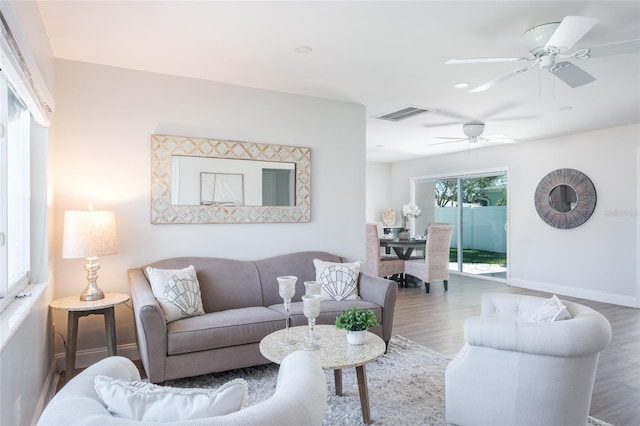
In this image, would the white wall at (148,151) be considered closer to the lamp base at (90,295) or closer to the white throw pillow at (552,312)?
the lamp base at (90,295)

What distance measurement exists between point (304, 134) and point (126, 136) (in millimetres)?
1723

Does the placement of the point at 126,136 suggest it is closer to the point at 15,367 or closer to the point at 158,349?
the point at 158,349

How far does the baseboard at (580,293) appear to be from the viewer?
17.6 feet

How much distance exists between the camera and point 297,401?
1054mm

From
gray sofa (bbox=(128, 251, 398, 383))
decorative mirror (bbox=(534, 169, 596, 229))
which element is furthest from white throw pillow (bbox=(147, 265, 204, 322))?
decorative mirror (bbox=(534, 169, 596, 229))

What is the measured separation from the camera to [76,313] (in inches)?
111

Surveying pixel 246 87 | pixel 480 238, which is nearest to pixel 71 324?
pixel 246 87

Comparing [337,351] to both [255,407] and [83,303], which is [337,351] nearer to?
[255,407]

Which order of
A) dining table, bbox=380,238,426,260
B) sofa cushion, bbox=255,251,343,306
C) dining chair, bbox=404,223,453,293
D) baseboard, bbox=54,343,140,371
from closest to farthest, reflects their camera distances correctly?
baseboard, bbox=54,343,140,371
sofa cushion, bbox=255,251,343,306
dining chair, bbox=404,223,453,293
dining table, bbox=380,238,426,260

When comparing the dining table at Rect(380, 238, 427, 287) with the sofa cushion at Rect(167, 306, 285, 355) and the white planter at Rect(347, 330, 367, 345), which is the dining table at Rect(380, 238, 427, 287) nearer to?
the sofa cushion at Rect(167, 306, 285, 355)

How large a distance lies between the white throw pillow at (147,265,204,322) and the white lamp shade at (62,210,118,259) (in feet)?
1.35

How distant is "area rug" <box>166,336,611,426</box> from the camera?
7.97ft

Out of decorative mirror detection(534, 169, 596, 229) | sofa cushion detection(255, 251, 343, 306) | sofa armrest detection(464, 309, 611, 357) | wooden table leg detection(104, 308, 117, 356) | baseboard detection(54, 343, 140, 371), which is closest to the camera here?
sofa armrest detection(464, 309, 611, 357)

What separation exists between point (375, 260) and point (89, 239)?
4307 millimetres
